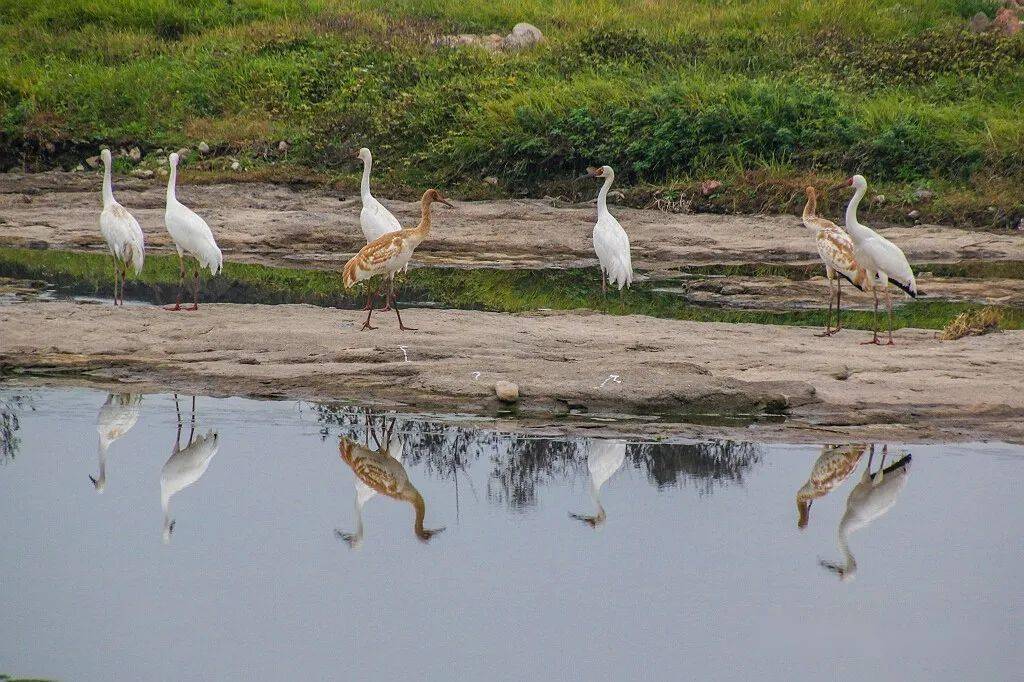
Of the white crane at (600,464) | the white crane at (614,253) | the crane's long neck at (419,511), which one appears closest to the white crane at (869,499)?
the white crane at (600,464)

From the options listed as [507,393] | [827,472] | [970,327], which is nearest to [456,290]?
[970,327]

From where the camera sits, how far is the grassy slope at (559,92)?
69.7 feet

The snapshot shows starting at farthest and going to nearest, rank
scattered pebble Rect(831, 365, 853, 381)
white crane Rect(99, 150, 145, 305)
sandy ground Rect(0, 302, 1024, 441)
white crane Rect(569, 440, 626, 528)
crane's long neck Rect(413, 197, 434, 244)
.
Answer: white crane Rect(99, 150, 145, 305) → crane's long neck Rect(413, 197, 434, 244) → scattered pebble Rect(831, 365, 853, 381) → sandy ground Rect(0, 302, 1024, 441) → white crane Rect(569, 440, 626, 528)

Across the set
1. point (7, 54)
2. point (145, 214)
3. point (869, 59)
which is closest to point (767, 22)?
point (869, 59)

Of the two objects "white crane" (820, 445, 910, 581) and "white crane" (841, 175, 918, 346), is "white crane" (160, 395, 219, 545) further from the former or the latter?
"white crane" (841, 175, 918, 346)

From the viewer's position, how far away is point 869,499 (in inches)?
332

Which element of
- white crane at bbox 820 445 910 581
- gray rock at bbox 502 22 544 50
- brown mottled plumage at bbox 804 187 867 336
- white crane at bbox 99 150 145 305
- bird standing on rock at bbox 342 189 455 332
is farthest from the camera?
gray rock at bbox 502 22 544 50

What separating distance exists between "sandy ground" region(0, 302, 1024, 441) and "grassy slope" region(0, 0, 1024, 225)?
29.5 ft

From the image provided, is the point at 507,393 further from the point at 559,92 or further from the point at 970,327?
the point at 559,92

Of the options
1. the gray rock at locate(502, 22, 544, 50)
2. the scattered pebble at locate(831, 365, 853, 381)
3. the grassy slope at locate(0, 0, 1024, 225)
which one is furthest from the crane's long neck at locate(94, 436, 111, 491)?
the gray rock at locate(502, 22, 544, 50)

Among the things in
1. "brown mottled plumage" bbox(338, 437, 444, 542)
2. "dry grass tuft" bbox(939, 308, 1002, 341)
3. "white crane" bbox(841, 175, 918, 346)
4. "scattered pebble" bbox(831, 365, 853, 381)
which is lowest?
"brown mottled plumage" bbox(338, 437, 444, 542)

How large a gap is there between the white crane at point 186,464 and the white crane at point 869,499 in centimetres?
380

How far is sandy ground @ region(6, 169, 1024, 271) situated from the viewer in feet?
60.3

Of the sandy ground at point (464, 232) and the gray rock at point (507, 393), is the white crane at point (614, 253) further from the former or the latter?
the gray rock at point (507, 393)
